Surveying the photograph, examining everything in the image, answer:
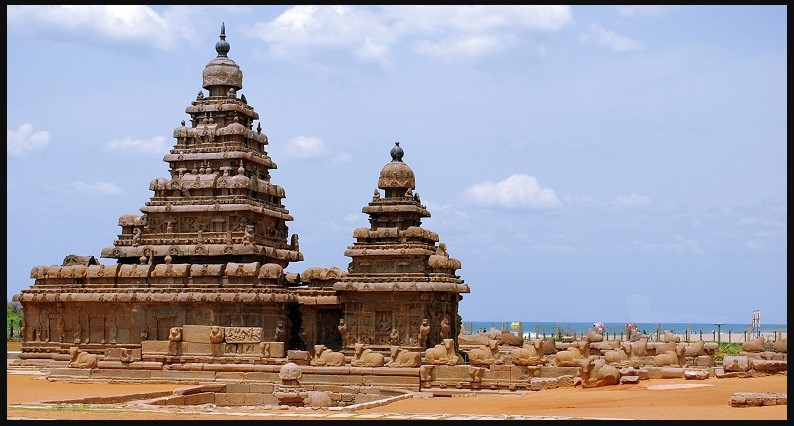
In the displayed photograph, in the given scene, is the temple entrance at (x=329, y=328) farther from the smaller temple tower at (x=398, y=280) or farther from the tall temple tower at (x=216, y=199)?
the tall temple tower at (x=216, y=199)

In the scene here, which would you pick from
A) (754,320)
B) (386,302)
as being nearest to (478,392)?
(386,302)

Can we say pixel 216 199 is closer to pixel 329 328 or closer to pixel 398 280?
pixel 329 328

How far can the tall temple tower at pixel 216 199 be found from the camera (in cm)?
5688

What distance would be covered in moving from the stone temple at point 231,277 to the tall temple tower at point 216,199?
61mm

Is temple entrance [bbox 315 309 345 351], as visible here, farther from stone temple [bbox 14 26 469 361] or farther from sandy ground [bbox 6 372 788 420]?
sandy ground [bbox 6 372 788 420]

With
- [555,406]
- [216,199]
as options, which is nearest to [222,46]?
[216,199]

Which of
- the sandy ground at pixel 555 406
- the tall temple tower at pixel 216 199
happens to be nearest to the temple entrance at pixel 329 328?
the tall temple tower at pixel 216 199

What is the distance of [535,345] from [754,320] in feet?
173

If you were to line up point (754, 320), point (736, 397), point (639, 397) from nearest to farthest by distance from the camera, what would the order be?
point (736, 397) < point (639, 397) < point (754, 320)

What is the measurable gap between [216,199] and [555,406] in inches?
1014

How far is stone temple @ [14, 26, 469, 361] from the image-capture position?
52.8 metres

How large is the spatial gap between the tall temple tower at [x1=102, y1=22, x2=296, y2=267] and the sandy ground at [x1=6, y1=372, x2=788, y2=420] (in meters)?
12.0
